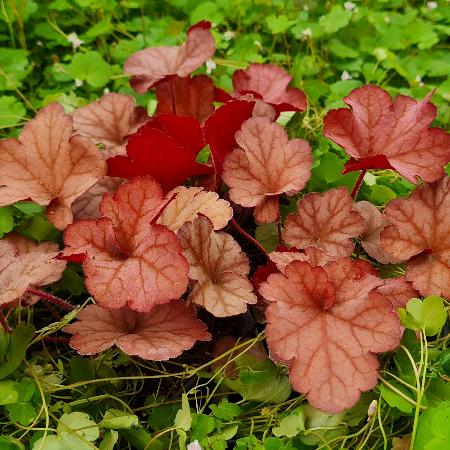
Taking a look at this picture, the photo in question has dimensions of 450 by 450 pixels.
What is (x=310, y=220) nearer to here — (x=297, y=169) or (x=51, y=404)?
(x=297, y=169)

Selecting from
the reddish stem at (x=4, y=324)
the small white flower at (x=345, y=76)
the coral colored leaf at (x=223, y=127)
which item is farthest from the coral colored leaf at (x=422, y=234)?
the small white flower at (x=345, y=76)

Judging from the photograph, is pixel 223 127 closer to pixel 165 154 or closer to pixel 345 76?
pixel 165 154

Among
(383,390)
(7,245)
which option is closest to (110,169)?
(7,245)

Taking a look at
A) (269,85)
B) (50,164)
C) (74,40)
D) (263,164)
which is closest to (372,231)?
(263,164)

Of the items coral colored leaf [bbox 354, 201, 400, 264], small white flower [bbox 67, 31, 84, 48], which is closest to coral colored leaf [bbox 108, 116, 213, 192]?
coral colored leaf [bbox 354, 201, 400, 264]

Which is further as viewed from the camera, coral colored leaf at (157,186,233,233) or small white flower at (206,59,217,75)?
small white flower at (206,59,217,75)

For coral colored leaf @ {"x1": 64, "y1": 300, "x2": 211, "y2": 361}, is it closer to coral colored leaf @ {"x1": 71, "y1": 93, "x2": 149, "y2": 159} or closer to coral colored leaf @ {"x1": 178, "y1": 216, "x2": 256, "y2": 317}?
coral colored leaf @ {"x1": 178, "y1": 216, "x2": 256, "y2": 317}
